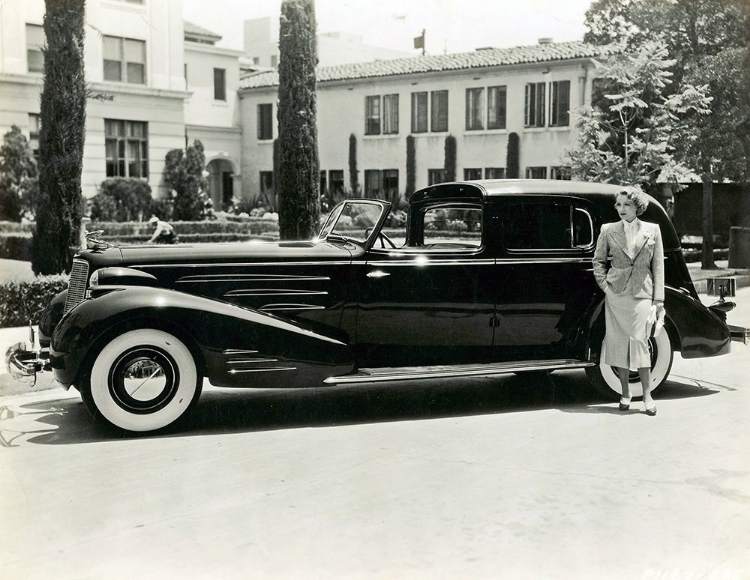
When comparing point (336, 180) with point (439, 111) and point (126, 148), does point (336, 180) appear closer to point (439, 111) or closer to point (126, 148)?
point (439, 111)

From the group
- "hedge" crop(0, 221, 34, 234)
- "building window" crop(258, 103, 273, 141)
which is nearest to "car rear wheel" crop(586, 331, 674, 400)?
"hedge" crop(0, 221, 34, 234)

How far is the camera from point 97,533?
13.1 ft

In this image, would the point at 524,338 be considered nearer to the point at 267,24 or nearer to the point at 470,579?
the point at 470,579

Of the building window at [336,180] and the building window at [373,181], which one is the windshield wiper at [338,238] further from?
the building window at [336,180]

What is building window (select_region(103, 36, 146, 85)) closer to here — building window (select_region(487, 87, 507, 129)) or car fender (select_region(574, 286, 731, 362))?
building window (select_region(487, 87, 507, 129))

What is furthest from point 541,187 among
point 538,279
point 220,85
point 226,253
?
point 220,85

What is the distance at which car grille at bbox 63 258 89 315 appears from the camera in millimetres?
6145

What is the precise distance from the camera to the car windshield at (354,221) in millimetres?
6586

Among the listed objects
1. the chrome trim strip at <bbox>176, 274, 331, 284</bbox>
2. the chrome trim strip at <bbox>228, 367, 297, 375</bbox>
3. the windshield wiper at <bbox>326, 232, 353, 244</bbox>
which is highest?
the windshield wiper at <bbox>326, 232, 353, 244</bbox>

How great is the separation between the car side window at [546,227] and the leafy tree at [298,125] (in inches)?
258

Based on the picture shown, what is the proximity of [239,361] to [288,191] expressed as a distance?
757 centimetres

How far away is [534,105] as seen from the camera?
101 ft

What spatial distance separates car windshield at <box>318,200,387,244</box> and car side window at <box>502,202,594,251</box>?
1021 millimetres

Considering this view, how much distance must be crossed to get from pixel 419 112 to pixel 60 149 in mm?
23435
